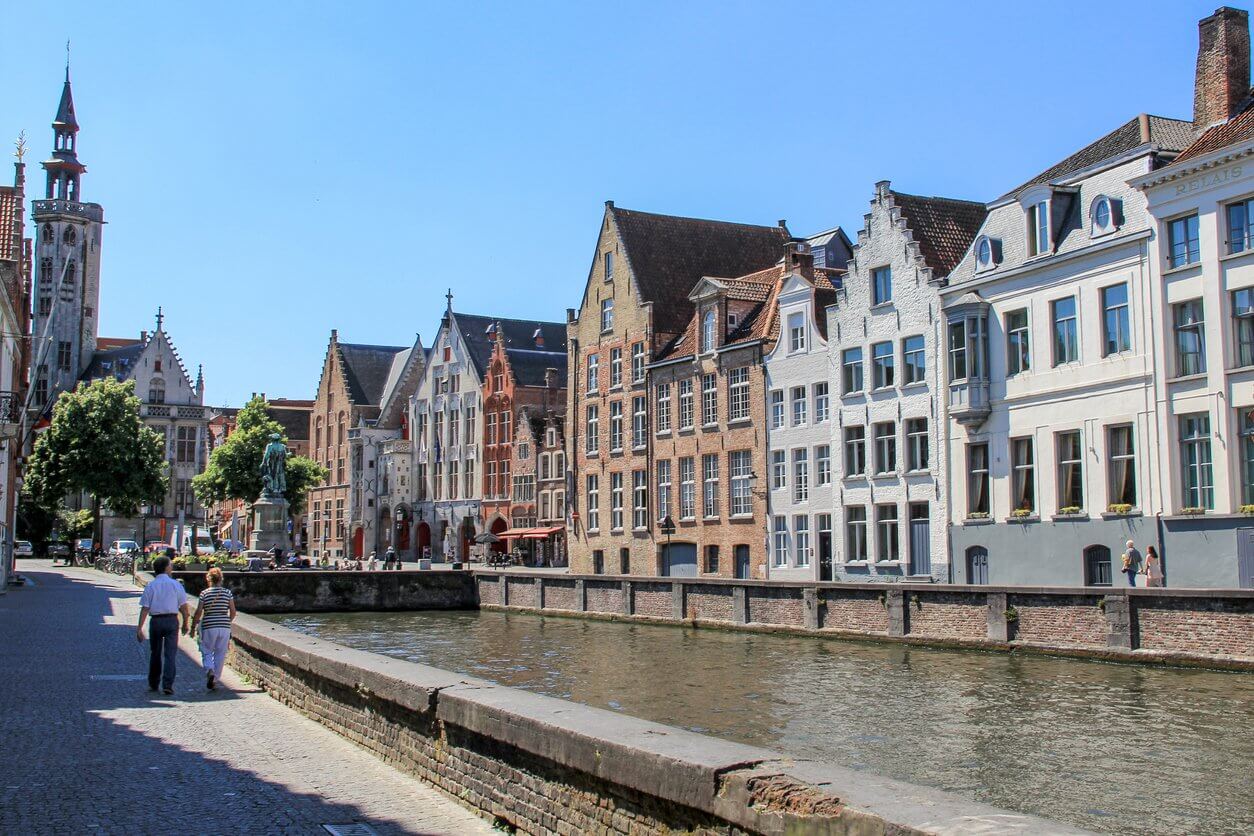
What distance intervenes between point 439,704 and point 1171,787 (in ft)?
30.1

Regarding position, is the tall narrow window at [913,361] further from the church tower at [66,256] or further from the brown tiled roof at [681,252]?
the church tower at [66,256]

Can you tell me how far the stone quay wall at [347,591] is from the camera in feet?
159

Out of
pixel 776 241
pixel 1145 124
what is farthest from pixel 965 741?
pixel 776 241

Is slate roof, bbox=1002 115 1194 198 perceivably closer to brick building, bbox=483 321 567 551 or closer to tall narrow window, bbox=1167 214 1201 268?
tall narrow window, bbox=1167 214 1201 268

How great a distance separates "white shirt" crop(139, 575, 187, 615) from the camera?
50.6ft

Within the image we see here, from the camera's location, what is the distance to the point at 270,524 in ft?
178

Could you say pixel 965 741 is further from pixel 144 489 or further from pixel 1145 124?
pixel 144 489

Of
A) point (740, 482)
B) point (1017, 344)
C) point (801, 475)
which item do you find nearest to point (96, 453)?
point (740, 482)

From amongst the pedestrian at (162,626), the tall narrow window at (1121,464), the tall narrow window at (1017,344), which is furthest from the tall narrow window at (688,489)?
the pedestrian at (162,626)

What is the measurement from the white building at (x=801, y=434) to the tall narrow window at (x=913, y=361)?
3500mm

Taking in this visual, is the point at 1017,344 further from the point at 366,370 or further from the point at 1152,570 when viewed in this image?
the point at 366,370

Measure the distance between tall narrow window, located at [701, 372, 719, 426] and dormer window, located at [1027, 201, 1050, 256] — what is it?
16422mm

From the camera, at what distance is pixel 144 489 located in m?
68.5

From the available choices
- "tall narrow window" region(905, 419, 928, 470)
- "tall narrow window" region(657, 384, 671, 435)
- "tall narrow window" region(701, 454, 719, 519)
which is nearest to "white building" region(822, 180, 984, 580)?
"tall narrow window" region(905, 419, 928, 470)
